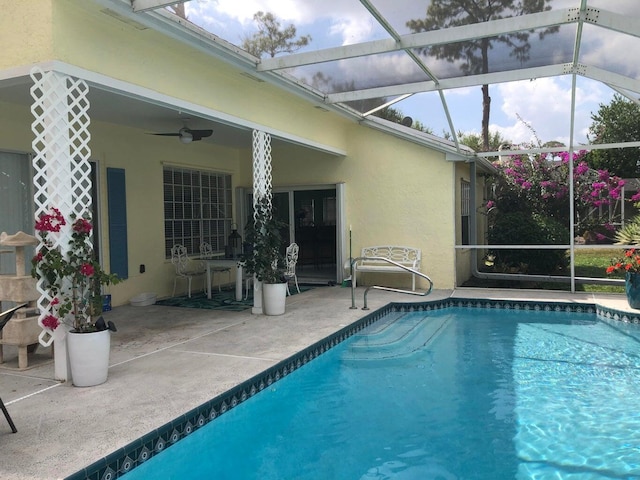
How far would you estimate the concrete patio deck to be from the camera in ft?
10.1

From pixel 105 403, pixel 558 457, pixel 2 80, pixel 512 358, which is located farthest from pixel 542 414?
pixel 2 80

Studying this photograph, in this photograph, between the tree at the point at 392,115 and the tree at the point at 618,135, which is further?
the tree at the point at 618,135

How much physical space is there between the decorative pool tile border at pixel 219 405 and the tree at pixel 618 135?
11039 millimetres

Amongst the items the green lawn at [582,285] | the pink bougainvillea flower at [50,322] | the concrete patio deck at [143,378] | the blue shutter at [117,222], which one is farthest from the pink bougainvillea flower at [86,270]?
→ the green lawn at [582,285]

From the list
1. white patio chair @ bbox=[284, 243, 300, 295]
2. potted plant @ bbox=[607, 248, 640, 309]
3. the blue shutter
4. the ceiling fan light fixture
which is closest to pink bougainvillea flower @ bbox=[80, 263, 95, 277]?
the ceiling fan light fixture

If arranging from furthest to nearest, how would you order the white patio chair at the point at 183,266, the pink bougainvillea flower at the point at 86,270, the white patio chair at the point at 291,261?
the white patio chair at the point at 291,261
the white patio chair at the point at 183,266
the pink bougainvillea flower at the point at 86,270

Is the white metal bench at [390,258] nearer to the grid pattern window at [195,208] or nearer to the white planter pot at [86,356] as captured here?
the grid pattern window at [195,208]

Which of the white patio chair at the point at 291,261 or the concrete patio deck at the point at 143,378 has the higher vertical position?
the white patio chair at the point at 291,261

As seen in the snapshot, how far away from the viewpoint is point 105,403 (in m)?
3.78

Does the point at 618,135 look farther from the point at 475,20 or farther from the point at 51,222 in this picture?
the point at 51,222

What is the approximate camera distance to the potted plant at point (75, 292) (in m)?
4.06

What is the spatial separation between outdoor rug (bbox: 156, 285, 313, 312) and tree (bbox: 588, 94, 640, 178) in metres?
13.1

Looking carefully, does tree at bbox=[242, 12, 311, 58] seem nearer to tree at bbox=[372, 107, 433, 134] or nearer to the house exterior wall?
the house exterior wall

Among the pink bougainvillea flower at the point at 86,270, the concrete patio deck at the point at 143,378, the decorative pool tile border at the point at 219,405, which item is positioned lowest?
the decorative pool tile border at the point at 219,405
